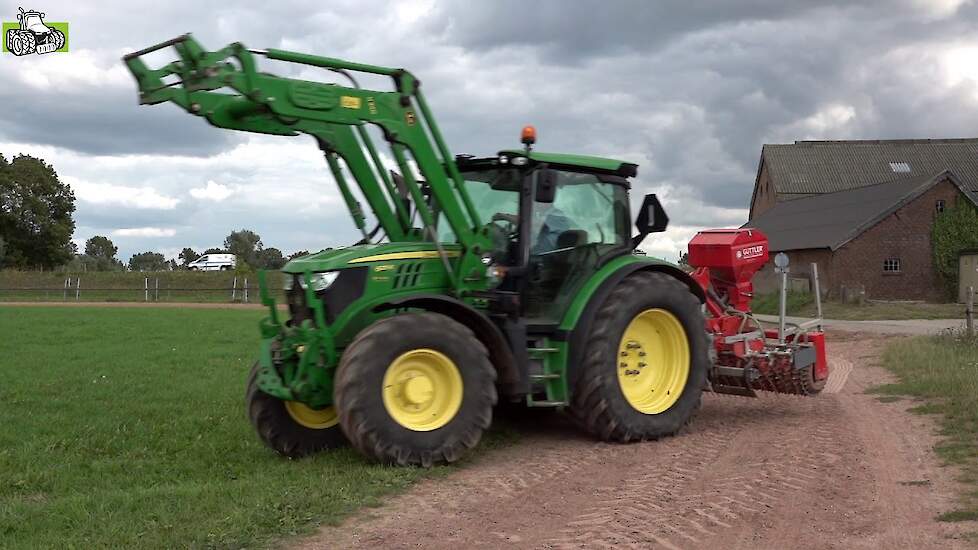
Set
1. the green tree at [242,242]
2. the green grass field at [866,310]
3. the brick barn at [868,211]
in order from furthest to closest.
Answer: the green tree at [242,242] → the brick barn at [868,211] → the green grass field at [866,310]

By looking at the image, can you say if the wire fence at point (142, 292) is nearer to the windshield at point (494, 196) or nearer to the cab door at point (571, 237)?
the cab door at point (571, 237)

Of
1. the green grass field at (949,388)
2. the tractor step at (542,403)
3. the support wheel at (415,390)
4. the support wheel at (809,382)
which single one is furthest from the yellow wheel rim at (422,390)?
the support wheel at (809,382)

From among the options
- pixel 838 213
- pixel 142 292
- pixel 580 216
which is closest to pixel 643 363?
pixel 580 216

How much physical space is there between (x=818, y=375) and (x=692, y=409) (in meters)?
2.42

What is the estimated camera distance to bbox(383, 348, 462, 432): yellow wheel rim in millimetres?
6777

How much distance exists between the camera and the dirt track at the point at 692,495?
528cm

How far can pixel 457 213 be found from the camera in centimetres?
761

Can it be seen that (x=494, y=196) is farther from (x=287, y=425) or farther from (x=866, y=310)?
(x=866, y=310)

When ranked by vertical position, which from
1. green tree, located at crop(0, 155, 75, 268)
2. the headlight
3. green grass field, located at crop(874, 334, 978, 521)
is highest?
green tree, located at crop(0, 155, 75, 268)

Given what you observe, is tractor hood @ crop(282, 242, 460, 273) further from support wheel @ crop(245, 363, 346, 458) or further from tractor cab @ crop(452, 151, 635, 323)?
support wheel @ crop(245, 363, 346, 458)

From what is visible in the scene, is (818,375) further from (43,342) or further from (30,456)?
(43,342)

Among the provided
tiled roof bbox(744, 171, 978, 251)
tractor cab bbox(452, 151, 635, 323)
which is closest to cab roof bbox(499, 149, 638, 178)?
tractor cab bbox(452, 151, 635, 323)

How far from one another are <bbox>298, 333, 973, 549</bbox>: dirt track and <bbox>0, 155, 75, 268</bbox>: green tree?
214 ft

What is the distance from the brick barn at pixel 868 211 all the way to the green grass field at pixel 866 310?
5.25 ft
